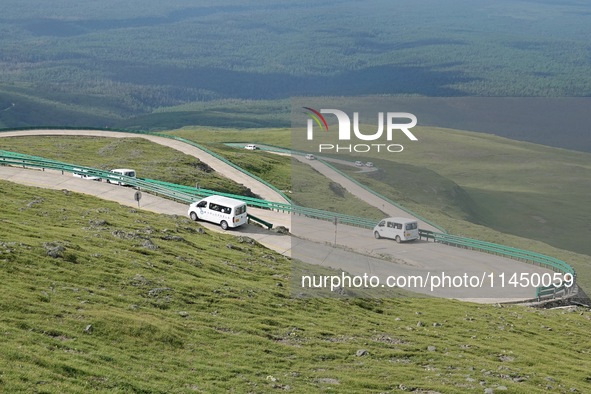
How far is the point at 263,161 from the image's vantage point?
133250mm

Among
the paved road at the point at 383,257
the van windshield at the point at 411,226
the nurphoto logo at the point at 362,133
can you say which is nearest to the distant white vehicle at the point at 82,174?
the paved road at the point at 383,257

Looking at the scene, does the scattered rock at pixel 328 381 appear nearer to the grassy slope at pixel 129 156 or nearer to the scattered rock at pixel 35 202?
the scattered rock at pixel 35 202

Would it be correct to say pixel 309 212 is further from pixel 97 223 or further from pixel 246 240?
pixel 97 223

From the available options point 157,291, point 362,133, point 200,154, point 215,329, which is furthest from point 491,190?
point 200,154

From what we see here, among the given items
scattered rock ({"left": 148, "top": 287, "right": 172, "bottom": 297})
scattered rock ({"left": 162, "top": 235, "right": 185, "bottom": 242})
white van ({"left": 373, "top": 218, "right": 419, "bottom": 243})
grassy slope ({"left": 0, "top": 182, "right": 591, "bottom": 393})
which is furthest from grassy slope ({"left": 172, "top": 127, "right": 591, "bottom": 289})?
scattered rock ({"left": 148, "top": 287, "right": 172, "bottom": 297})

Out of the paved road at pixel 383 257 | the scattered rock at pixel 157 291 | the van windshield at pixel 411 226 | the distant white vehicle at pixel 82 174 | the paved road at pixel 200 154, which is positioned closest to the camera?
the scattered rock at pixel 157 291

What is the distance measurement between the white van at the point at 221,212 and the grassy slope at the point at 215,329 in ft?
32.9

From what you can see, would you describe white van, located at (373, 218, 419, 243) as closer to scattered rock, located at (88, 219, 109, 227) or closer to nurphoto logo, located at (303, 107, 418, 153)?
nurphoto logo, located at (303, 107, 418, 153)

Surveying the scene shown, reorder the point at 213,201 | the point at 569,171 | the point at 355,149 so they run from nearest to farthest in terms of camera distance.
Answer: the point at 355,149 < the point at 213,201 < the point at 569,171

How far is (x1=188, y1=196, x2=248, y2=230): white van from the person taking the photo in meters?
67.2

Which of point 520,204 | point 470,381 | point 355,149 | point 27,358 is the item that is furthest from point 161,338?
point 520,204

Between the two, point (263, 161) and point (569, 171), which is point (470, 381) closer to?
point (569, 171)

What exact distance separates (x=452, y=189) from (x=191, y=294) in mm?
29456

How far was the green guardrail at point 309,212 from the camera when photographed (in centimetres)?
5628
